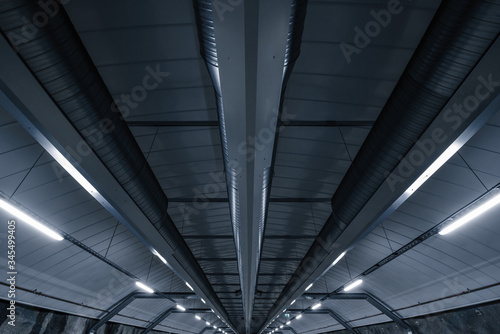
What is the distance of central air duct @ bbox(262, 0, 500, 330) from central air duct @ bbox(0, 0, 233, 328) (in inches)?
168

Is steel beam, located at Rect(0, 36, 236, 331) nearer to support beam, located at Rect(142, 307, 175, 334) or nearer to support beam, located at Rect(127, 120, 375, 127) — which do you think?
support beam, located at Rect(127, 120, 375, 127)

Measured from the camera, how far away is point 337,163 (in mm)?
6016

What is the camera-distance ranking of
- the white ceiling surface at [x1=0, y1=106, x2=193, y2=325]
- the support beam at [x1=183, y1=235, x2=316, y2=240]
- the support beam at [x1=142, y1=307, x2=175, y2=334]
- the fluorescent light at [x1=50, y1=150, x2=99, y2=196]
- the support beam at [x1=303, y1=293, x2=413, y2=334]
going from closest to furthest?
the fluorescent light at [x1=50, y1=150, x2=99, y2=196]
the white ceiling surface at [x1=0, y1=106, x2=193, y2=325]
the support beam at [x1=183, y1=235, x2=316, y2=240]
the support beam at [x1=303, y1=293, x2=413, y2=334]
the support beam at [x1=142, y1=307, x2=175, y2=334]

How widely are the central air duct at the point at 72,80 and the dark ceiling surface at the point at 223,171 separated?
55 centimetres

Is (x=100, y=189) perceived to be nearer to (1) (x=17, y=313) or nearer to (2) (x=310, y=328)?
(1) (x=17, y=313)

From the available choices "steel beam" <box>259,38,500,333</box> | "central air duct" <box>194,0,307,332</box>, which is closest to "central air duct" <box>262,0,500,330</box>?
"steel beam" <box>259,38,500,333</box>

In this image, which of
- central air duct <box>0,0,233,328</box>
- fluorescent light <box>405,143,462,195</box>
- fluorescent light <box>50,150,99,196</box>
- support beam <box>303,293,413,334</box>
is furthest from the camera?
support beam <box>303,293,413,334</box>

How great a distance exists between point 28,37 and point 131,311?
17.1 m

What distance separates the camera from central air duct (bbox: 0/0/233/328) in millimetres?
2227

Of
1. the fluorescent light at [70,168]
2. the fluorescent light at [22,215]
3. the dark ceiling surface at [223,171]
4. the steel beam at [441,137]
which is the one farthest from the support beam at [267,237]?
the fluorescent light at [70,168]

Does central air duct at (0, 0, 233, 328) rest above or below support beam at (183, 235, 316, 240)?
below

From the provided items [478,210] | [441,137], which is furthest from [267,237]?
[441,137]

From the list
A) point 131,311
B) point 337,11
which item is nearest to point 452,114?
point 337,11

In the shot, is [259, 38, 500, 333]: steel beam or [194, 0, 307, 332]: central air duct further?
[259, 38, 500, 333]: steel beam
